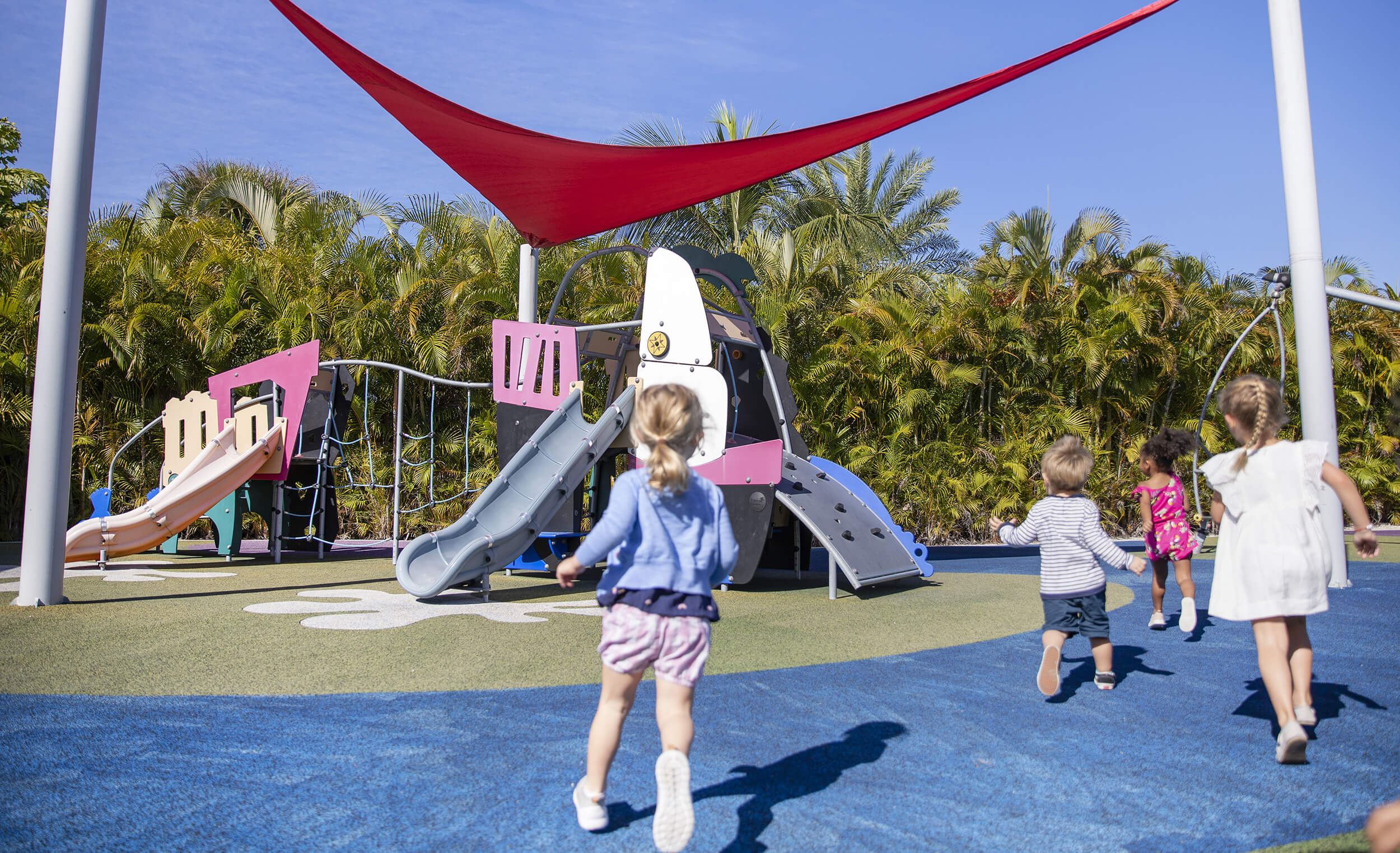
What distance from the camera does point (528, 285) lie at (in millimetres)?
9836

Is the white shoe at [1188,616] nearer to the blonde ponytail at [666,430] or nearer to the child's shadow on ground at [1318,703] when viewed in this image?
the child's shadow on ground at [1318,703]

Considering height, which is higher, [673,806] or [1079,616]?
[1079,616]

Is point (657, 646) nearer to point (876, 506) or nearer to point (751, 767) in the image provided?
point (751, 767)

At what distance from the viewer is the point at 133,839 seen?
2.44m

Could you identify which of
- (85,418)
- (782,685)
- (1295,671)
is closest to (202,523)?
(85,418)

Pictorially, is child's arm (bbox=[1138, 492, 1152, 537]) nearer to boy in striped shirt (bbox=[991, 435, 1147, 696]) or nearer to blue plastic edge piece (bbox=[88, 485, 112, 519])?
boy in striped shirt (bbox=[991, 435, 1147, 696])

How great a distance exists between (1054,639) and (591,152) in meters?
6.15

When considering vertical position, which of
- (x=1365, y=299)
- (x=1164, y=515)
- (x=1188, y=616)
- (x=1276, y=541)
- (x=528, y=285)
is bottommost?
(x=1188, y=616)

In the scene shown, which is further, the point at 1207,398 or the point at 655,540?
the point at 1207,398

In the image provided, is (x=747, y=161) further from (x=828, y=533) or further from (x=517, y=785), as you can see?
(x=517, y=785)

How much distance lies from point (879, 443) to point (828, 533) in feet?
19.8

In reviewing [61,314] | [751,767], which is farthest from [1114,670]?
[61,314]

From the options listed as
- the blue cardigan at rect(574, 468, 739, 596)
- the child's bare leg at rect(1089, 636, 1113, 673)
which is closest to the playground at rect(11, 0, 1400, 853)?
the blue cardigan at rect(574, 468, 739, 596)

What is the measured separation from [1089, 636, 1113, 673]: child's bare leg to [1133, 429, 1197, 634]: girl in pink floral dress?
199 centimetres
